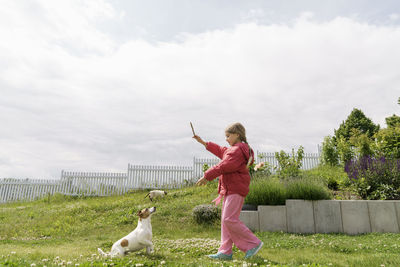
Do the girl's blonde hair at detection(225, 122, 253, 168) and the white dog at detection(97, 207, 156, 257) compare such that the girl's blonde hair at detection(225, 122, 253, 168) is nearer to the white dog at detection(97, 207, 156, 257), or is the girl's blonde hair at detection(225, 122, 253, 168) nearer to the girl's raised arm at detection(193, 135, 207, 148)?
the girl's raised arm at detection(193, 135, 207, 148)

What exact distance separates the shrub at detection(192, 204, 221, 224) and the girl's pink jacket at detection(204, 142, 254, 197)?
141 inches

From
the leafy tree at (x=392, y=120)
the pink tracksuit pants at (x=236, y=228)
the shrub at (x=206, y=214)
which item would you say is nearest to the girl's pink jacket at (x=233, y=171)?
the pink tracksuit pants at (x=236, y=228)

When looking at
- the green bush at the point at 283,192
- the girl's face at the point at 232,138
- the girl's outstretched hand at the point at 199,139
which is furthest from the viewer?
the green bush at the point at 283,192

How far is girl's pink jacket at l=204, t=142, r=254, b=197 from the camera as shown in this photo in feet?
12.2

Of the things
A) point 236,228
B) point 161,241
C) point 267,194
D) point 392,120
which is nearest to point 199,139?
point 236,228

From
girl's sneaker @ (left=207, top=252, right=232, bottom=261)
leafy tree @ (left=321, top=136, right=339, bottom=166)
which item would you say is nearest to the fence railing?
leafy tree @ (left=321, top=136, right=339, bottom=166)

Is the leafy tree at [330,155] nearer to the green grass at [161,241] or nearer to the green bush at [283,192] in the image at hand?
the green grass at [161,241]

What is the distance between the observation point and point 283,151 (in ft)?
40.4

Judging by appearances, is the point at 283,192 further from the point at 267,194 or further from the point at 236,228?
the point at 236,228

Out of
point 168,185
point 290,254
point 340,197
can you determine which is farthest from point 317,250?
point 168,185

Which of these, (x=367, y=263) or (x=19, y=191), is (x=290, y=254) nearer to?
(x=367, y=263)

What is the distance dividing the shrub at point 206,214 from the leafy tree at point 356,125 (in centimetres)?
1917

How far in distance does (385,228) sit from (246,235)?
516cm

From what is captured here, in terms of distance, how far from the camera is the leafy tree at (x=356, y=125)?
2353 cm
